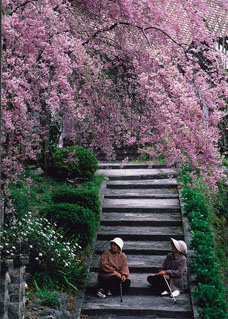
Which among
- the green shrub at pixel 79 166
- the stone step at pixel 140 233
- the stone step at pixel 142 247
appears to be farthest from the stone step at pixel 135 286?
the green shrub at pixel 79 166

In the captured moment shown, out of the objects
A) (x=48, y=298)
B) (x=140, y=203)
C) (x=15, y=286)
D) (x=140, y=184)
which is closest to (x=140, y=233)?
(x=140, y=203)

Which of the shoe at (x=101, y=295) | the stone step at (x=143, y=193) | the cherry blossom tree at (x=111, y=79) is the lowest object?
the shoe at (x=101, y=295)

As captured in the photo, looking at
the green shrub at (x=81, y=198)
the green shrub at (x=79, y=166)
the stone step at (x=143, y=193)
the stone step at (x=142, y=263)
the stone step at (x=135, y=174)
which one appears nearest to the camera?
the stone step at (x=142, y=263)

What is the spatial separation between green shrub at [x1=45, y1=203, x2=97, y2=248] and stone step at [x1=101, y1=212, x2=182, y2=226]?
1.44 m

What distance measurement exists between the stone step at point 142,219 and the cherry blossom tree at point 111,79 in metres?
3.25

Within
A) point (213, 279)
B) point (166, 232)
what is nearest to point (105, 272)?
point (213, 279)

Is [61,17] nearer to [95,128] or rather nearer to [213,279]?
[95,128]

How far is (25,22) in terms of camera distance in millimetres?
4484

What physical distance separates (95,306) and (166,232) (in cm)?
260

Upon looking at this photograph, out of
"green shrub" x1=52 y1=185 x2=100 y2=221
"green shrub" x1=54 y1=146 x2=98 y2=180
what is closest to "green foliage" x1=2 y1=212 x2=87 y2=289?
"green shrub" x1=52 y1=185 x2=100 y2=221

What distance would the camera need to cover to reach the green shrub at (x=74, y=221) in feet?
25.1

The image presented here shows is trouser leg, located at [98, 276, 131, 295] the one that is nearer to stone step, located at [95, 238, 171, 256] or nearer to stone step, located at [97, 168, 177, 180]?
stone step, located at [95, 238, 171, 256]

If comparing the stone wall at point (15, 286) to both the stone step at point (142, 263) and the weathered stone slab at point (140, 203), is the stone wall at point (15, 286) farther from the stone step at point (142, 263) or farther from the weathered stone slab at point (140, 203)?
the weathered stone slab at point (140, 203)

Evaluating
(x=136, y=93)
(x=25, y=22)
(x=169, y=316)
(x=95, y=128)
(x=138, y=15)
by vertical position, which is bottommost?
(x=169, y=316)
